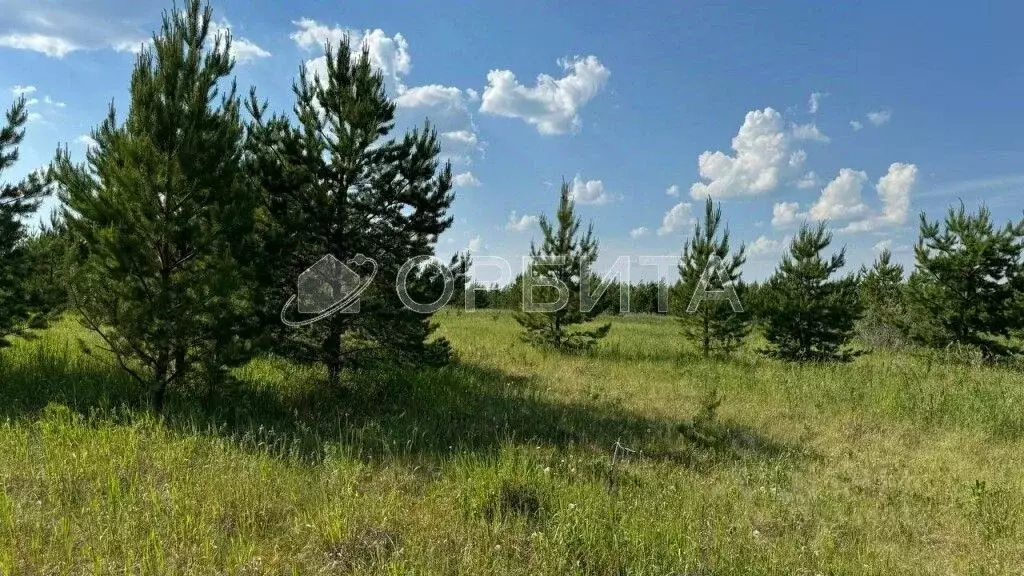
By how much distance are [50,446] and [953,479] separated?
30.7 feet

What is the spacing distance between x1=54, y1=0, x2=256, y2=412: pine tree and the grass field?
3.10ft

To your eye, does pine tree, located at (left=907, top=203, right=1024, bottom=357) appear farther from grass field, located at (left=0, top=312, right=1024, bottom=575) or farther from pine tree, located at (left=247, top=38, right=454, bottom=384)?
pine tree, located at (left=247, top=38, right=454, bottom=384)

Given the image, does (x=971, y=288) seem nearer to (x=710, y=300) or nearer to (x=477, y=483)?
(x=710, y=300)

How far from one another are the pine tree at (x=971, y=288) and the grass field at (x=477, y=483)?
10.7m

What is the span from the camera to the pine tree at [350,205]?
8047 millimetres

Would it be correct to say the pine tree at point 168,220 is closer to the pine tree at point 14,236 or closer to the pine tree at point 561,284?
the pine tree at point 14,236

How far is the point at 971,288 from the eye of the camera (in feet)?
57.8

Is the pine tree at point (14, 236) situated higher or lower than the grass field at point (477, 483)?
higher

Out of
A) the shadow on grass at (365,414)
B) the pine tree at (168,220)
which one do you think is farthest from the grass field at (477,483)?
the pine tree at (168,220)

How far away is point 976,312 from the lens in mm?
17203

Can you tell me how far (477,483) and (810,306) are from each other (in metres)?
15.3

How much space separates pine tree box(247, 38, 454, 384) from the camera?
8.05m

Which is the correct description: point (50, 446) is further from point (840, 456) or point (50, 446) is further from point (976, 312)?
point (976, 312)

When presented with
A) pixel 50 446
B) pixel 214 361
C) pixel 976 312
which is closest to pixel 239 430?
pixel 214 361
